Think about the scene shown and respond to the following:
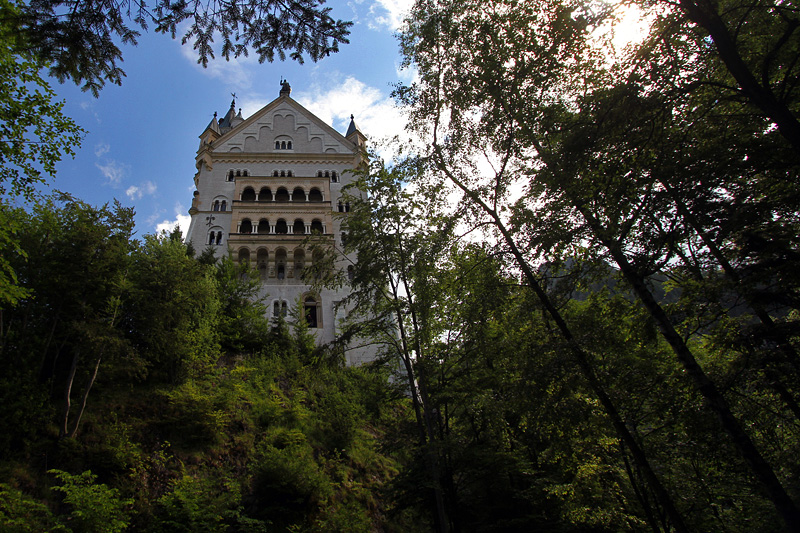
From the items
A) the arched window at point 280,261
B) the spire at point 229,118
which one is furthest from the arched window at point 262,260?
the spire at point 229,118

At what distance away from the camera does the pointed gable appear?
40219 millimetres

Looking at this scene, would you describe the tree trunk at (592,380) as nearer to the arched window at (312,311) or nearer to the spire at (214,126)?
the arched window at (312,311)

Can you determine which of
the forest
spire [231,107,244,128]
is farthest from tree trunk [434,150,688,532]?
spire [231,107,244,128]

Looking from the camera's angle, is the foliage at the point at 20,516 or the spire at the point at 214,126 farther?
the spire at the point at 214,126

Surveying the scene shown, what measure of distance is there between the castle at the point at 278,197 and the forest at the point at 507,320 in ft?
45.9

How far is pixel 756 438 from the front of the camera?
30.2 feet

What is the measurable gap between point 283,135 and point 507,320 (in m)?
37.0

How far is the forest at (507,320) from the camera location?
6766mm

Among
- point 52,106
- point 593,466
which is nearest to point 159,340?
point 52,106

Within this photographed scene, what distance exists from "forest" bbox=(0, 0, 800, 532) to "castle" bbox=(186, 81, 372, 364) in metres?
14.0

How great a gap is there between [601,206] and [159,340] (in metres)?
14.5

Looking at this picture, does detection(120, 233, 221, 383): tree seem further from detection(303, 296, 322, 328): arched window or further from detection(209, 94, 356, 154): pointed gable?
detection(209, 94, 356, 154): pointed gable

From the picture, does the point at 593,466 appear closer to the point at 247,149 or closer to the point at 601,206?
the point at 601,206

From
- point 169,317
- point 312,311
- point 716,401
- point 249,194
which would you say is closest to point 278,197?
point 249,194
